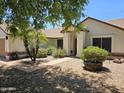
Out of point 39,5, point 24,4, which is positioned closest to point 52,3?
point 39,5

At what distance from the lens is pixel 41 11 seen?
909 cm

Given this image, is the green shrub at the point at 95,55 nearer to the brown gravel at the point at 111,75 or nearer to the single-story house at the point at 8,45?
the brown gravel at the point at 111,75

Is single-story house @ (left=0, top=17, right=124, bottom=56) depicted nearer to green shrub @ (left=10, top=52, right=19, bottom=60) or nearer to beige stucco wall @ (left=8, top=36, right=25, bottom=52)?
beige stucco wall @ (left=8, top=36, right=25, bottom=52)

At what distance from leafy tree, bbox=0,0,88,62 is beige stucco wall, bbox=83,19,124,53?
881 cm

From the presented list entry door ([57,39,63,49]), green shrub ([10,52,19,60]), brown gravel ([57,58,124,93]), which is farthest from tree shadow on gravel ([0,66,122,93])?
entry door ([57,39,63,49])

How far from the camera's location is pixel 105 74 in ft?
37.7

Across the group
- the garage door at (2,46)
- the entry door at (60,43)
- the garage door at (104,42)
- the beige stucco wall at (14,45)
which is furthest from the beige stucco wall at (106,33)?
the garage door at (2,46)

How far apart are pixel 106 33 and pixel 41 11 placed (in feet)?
36.9

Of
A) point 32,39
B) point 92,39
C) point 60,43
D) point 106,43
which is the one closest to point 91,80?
point 106,43

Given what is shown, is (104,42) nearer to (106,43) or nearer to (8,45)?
(106,43)

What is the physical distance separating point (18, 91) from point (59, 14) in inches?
190

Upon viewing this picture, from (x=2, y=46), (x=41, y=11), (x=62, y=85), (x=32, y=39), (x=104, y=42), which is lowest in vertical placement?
(x=62, y=85)

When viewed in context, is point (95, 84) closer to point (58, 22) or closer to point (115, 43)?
point (58, 22)

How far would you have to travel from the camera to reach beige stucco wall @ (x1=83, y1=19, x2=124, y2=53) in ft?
57.3
